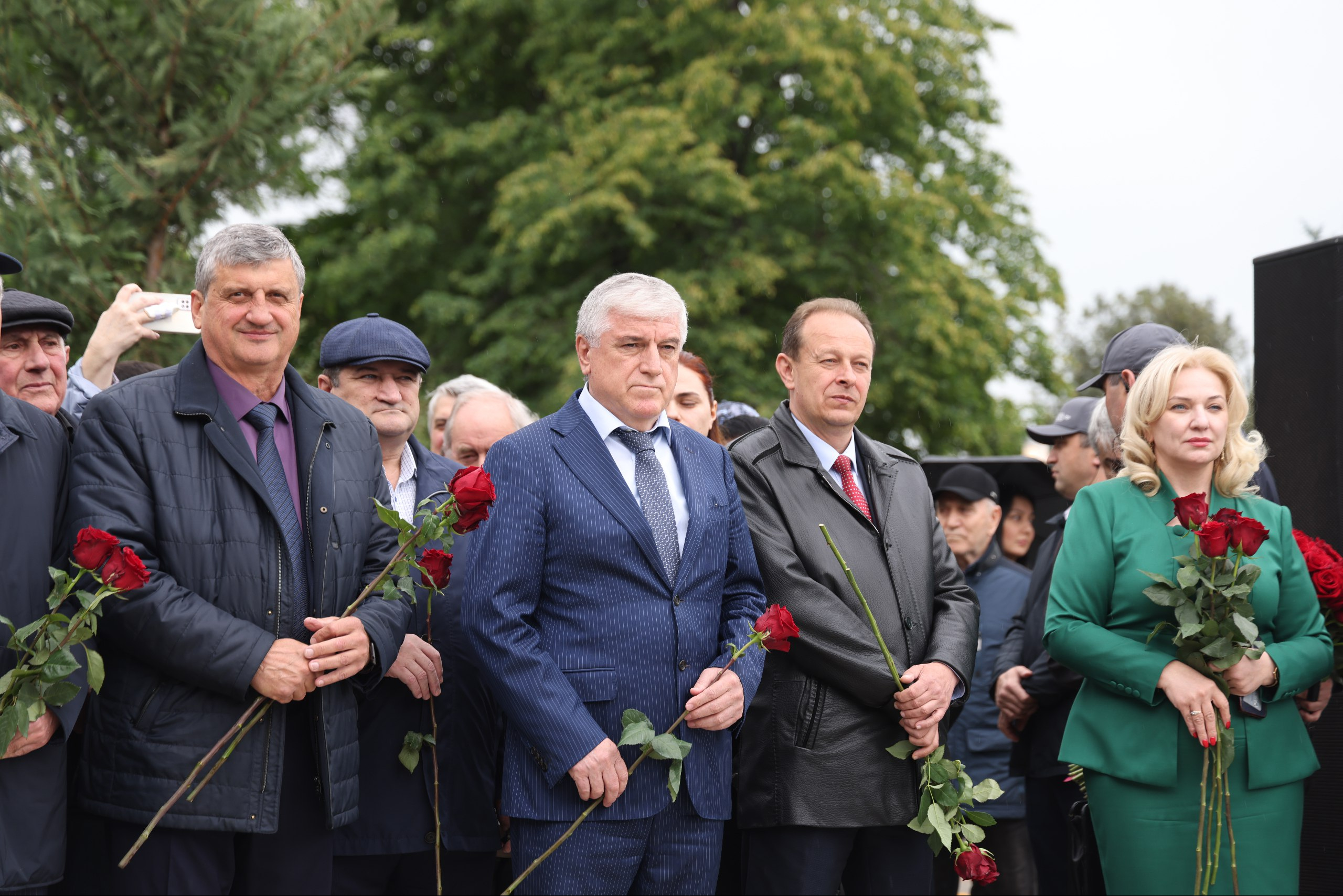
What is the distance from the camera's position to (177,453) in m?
2.97

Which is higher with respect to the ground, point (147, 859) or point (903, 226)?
point (903, 226)

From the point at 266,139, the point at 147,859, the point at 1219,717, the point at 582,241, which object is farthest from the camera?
the point at 582,241

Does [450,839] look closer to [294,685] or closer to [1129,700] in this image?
[294,685]

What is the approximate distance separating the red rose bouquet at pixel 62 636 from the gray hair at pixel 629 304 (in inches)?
52.1

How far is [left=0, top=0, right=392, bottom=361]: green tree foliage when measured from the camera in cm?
705

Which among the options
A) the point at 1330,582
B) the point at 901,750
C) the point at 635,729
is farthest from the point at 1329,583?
the point at 635,729

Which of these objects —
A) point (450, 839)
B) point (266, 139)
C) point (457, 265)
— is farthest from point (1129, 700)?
point (457, 265)

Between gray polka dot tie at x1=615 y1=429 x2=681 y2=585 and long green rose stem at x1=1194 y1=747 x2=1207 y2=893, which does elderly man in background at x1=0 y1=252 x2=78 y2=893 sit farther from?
long green rose stem at x1=1194 y1=747 x2=1207 y2=893

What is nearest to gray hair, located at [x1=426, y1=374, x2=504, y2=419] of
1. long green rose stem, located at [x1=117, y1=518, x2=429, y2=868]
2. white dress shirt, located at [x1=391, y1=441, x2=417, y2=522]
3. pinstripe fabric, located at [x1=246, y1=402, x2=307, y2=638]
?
white dress shirt, located at [x1=391, y1=441, x2=417, y2=522]

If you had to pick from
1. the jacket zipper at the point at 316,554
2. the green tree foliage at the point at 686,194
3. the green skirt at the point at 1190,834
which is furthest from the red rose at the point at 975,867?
the green tree foliage at the point at 686,194

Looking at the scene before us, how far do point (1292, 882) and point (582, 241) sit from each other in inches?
405

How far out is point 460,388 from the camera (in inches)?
202

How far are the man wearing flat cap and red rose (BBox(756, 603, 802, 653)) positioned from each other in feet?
3.18

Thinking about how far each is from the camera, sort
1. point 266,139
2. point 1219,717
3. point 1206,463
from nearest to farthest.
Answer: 1. point 1219,717
2. point 1206,463
3. point 266,139
